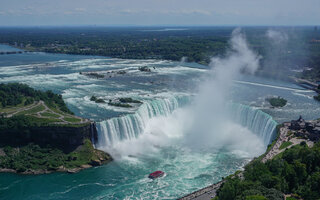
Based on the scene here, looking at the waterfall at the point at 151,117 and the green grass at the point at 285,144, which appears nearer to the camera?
the green grass at the point at 285,144

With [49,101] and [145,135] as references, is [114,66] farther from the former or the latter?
[145,135]

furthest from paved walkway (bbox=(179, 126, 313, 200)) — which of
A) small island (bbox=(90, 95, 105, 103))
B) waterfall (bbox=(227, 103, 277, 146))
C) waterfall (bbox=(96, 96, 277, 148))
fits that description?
small island (bbox=(90, 95, 105, 103))

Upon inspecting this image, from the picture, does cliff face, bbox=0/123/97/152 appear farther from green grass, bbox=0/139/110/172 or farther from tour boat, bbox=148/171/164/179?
tour boat, bbox=148/171/164/179

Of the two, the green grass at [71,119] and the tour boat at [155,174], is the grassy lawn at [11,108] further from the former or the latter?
the tour boat at [155,174]

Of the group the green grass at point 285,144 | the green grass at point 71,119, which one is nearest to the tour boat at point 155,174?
the green grass at point 71,119

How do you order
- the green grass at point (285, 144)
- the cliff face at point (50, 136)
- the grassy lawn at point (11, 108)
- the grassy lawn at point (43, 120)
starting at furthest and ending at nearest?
the grassy lawn at point (11, 108) → the grassy lawn at point (43, 120) → the cliff face at point (50, 136) → the green grass at point (285, 144)

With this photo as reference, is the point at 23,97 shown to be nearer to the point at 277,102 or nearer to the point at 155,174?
the point at 155,174
